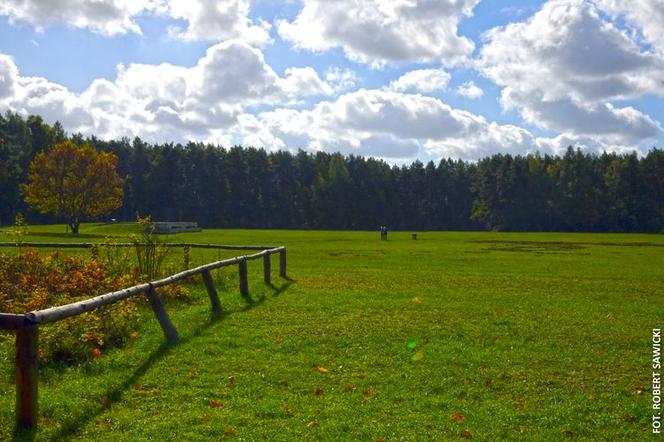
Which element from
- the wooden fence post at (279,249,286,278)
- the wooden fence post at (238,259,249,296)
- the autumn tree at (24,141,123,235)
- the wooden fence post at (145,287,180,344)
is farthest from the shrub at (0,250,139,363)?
the autumn tree at (24,141,123,235)

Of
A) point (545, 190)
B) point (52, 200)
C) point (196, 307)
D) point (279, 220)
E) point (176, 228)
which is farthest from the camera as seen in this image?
point (279, 220)

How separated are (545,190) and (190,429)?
Result: 137m

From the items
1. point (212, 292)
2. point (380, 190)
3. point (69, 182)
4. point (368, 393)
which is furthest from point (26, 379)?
point (380, 190)

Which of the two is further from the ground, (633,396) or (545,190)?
(545,190)

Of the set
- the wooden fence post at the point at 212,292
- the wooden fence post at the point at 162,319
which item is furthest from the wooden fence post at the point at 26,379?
the wooden fence post at the point at 212,292

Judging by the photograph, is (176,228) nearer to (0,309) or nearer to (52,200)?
(52,200)

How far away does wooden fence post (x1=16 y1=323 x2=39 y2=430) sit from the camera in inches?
259

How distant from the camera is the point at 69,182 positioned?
69188 mm

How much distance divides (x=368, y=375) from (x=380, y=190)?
142595 mm

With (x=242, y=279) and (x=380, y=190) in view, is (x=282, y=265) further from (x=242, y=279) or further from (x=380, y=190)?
(x=380, y=190)

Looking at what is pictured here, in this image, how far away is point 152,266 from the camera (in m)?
17.4

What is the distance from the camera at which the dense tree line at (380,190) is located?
129 m

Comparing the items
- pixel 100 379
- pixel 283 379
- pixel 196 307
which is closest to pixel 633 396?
pixel 283 379

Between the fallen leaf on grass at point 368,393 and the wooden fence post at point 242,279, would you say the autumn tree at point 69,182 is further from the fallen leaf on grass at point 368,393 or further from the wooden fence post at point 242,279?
the fallen leaf on grass at point 368,393
